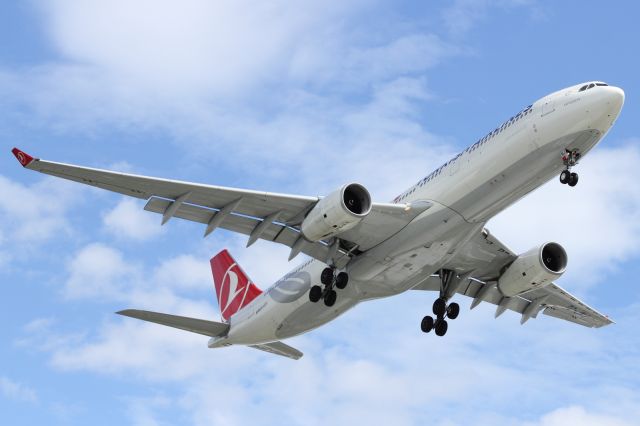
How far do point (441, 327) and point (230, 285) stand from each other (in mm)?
9638

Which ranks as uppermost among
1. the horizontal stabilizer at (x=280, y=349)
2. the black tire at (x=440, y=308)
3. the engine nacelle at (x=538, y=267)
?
the engine nacelle at (x=538, y=267)

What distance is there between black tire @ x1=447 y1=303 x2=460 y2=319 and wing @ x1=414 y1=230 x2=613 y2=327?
2.45 feet

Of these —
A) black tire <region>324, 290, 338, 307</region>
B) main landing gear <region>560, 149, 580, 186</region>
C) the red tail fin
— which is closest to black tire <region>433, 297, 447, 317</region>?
black tire <region>324, 290, 338, 307</region>

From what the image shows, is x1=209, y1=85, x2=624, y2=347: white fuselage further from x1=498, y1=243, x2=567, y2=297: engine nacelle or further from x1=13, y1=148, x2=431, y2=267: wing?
x1=498, y1=243, x2=567, y2=297: engine nacelle

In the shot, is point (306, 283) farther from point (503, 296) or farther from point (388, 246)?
point (503, 296)

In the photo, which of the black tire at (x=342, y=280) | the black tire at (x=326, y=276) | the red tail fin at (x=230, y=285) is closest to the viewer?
the black tire at (x=342, y=280)

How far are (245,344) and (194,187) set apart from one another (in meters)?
9.36

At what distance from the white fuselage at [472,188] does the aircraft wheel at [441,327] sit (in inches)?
139

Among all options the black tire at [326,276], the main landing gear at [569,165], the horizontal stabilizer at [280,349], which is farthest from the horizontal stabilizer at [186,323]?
the main landing gear at [569,165]

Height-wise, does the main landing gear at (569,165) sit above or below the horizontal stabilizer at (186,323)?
above

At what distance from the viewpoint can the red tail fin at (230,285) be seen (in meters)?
38.6

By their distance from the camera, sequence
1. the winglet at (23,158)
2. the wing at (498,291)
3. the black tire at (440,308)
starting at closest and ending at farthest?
the winglet at (23,158), the wing at (498,291), the black tire at (440,308)

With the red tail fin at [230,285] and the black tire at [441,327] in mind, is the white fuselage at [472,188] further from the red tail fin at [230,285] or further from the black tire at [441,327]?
the red tail fin at [230,285]

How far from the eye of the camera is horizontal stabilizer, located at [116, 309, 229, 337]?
33.7 meters
